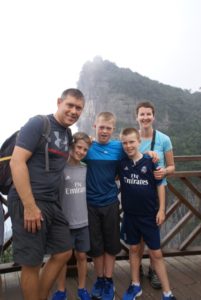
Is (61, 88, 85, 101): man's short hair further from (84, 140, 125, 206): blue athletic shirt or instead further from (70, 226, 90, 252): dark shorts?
(70, 226, 90, 252): dark shorts

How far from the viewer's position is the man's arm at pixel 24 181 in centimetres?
177

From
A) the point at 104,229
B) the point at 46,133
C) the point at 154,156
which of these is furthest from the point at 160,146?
the point at 46,133

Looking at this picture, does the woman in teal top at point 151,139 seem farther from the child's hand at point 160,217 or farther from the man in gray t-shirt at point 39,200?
the man in gray t-shirt at point 39,200

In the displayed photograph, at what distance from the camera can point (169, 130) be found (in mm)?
34469

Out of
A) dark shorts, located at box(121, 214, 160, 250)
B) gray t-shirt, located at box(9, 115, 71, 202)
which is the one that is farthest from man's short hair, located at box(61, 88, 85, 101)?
dark shorts, located at box(121, 214, 160, 250)

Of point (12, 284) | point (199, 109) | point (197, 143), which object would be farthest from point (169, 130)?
point (12, 284)

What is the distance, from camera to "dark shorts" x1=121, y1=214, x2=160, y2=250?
2.41 m

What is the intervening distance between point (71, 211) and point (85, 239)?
0.24 m

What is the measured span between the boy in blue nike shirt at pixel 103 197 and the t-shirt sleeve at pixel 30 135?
25.0 inches

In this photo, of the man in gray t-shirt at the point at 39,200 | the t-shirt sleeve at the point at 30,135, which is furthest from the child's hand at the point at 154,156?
the t-shirt sleeve at the point at 30,135

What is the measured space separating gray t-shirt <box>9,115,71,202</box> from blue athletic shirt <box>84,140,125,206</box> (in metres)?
0.37

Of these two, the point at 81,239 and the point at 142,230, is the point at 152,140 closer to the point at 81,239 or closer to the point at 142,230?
the point at 142,230

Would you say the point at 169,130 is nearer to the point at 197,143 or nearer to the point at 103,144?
the point at 197,143

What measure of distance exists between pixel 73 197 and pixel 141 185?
0.53 metres
